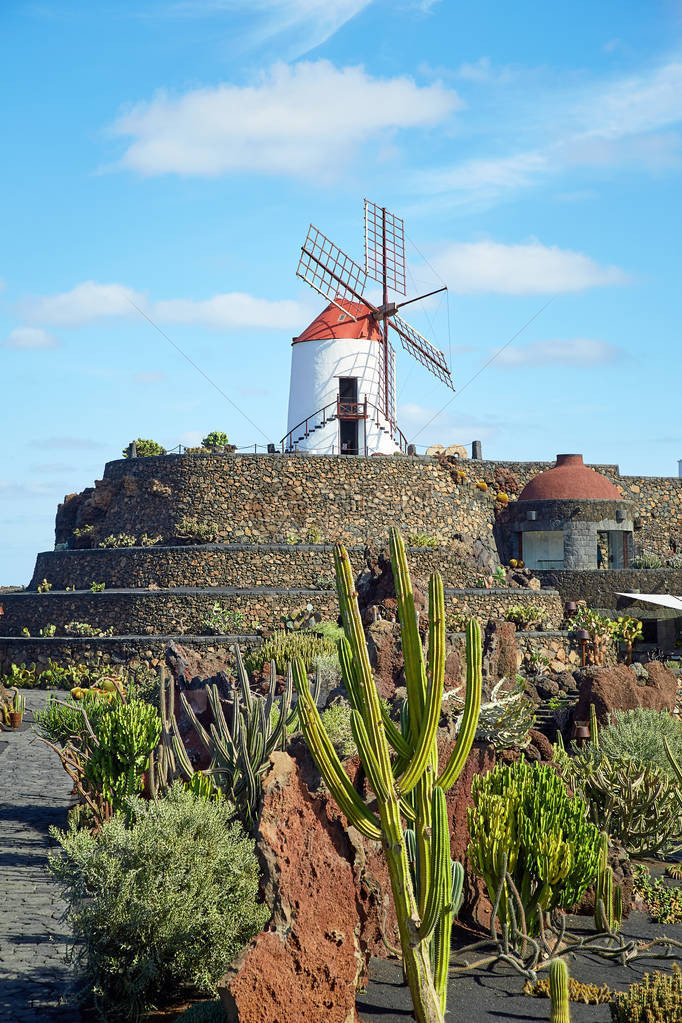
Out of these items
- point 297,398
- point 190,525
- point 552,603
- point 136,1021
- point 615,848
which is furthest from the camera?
point 297,398

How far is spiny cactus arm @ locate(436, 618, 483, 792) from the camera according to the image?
5.57 m

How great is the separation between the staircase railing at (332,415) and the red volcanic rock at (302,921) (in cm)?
2741

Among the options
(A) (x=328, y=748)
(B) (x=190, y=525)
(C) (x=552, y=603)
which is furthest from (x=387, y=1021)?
(B) (x=190, y=525)

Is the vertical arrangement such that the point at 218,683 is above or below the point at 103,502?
below

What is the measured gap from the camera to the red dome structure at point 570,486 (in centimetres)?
3250

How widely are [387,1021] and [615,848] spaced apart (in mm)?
3625

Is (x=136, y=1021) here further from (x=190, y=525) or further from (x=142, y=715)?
(x=190, y=525)

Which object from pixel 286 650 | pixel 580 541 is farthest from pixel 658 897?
pixel 580 541

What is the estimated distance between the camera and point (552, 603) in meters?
26.3

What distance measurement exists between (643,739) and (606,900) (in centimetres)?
413

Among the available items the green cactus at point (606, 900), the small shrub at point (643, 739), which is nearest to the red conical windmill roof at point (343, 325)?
the small shrub at point (643, 739)

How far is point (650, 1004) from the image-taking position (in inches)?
240

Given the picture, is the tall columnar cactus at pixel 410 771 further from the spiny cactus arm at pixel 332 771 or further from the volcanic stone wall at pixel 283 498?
the volcanic stone wall at pixel 283 498

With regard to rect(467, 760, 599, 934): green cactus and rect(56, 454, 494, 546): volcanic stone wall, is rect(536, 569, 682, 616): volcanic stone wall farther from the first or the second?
rect(467, 760, 599, 934): green cactus
